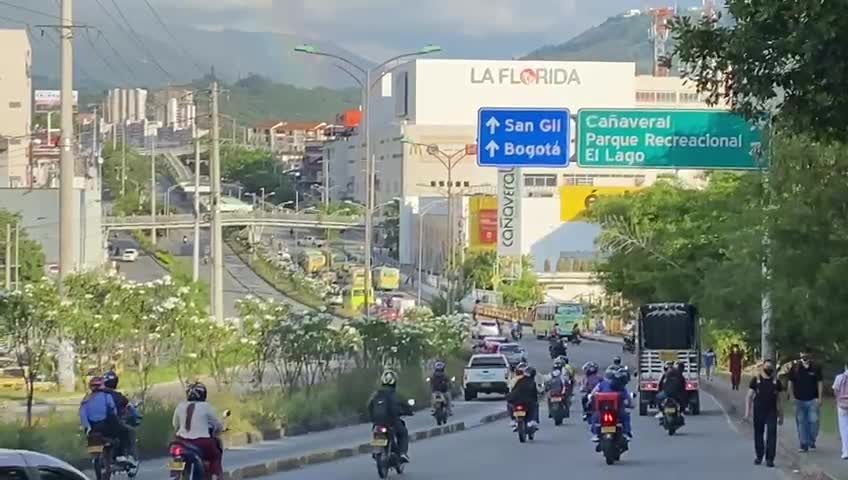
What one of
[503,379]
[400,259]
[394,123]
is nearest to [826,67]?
[503,379]

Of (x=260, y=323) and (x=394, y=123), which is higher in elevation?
(x=394, y=123)

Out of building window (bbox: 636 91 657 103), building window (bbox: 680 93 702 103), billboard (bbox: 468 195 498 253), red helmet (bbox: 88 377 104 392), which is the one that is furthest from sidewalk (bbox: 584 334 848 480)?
building window (bbox: 636 91 657 103)

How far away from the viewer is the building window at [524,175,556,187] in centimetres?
15300

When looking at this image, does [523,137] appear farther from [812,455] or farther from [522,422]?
[812,455]

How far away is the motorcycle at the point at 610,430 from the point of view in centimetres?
2545

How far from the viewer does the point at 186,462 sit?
55.5ft

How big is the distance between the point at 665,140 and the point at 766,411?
9217 millimetres

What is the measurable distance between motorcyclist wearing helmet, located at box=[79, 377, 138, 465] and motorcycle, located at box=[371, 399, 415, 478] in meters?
3.93

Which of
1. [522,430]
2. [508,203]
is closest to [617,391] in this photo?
[522,430]

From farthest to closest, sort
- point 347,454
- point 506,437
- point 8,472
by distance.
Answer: point 506,437
point 347,454
point 8,472

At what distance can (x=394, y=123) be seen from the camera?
187 meters

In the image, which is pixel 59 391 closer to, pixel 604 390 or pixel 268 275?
pixel 604 390

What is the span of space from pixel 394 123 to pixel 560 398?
149549 mm

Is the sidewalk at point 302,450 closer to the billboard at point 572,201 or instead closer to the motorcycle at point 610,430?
the motorcycle at point 610,430
